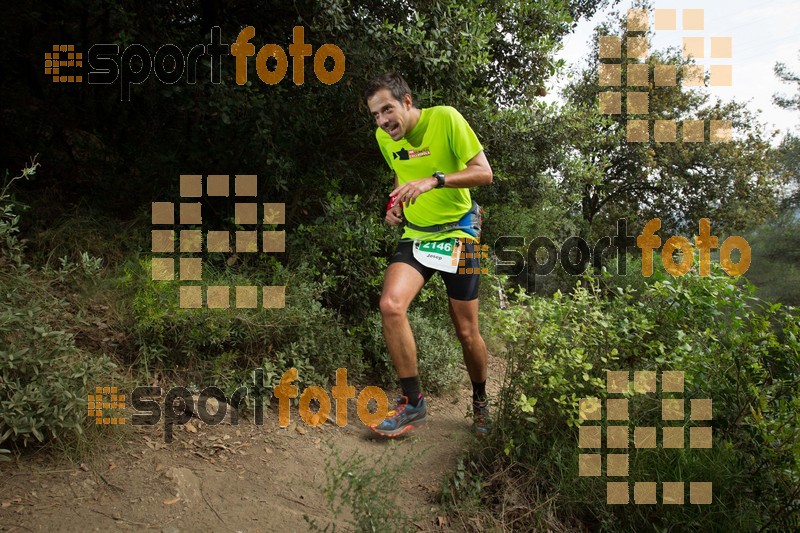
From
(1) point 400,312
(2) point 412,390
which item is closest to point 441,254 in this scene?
(1) point 400,312

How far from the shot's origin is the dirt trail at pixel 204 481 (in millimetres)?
2811

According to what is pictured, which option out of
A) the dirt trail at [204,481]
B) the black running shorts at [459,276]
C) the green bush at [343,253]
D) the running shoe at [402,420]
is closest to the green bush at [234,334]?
the green bush at [343,253]

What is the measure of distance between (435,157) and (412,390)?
156 cm

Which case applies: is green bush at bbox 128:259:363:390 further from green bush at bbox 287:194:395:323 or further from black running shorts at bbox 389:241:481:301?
black running shorts at bbox 389:241:481:301

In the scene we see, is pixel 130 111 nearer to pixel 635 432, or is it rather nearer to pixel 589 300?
pixel 589 300

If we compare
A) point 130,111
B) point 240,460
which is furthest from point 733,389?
point 130,111

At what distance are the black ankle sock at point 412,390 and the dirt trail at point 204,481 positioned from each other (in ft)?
0.93

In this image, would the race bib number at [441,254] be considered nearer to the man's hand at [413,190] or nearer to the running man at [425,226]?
the running man at [425,226]

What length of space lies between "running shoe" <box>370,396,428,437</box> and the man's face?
70.9 inches

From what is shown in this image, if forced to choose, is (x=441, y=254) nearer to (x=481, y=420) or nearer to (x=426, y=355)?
(x=481, y=420)

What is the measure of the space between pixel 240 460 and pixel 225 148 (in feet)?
9.24

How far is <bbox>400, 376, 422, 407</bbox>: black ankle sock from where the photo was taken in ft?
12.7

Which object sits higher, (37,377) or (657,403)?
(37,377)

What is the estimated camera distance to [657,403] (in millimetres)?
3473
